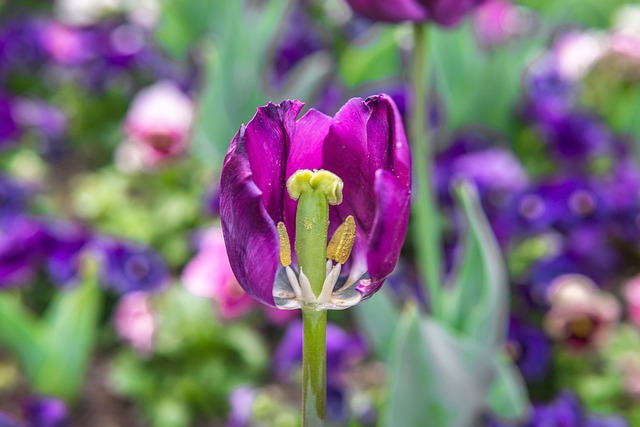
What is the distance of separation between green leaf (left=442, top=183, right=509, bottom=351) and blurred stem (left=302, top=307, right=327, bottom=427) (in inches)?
20.1

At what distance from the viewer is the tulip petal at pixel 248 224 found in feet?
1.56

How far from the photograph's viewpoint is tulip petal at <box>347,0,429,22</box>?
3.06 feet

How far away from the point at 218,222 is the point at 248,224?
1.36 m

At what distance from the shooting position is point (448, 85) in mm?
1854

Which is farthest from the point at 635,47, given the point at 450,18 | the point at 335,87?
the point at 450,18

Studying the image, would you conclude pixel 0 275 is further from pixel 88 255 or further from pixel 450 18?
pixel 450 18

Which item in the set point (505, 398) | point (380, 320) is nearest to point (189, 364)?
point (380, 320)

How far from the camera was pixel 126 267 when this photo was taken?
1554mm

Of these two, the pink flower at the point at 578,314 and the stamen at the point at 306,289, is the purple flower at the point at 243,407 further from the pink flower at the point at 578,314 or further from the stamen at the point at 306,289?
the stamen at the point at 306,289

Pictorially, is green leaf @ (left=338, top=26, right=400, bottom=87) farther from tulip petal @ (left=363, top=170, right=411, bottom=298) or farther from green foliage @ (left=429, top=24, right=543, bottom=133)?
tulip petal @ (left=363, top=170, right=411, bottom=298)

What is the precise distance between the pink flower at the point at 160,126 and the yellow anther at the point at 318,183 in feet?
5.20

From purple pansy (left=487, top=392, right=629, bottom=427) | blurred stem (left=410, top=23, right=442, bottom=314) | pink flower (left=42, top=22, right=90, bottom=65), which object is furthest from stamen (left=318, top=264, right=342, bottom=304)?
pink flower (left=42, top=22, right=90, bottom=65)

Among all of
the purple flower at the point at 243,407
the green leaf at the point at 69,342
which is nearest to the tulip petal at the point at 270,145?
the purple flower at the point at 243,407

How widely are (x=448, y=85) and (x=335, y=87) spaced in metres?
0.26
